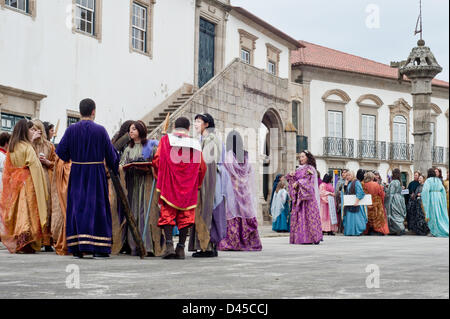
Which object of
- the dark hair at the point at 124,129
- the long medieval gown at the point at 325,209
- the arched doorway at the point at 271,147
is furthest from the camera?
the arched doorway at the point at 271,147

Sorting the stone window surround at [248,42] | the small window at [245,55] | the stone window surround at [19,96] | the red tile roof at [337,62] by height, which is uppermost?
the red tile roof at [337,62]

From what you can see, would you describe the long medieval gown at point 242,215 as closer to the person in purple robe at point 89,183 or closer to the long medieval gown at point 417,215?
the person in purple robe at point 89,183

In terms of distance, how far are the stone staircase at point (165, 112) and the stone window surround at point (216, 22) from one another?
1.30 m

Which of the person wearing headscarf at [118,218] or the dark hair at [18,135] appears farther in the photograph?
the dark hair at [18,135]

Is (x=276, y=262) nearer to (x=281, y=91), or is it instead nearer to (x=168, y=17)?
(x=168, y=17)

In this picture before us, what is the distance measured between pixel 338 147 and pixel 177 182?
1250 inches

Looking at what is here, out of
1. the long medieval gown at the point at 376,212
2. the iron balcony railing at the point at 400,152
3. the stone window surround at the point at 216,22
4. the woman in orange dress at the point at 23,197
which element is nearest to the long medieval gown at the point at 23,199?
the woman in orange dress at the point at 23,197

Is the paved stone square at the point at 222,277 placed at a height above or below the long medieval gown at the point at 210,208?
below

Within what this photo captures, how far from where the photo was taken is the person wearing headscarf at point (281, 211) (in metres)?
20.5

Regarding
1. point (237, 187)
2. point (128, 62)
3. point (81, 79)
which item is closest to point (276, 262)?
point (237, 187)

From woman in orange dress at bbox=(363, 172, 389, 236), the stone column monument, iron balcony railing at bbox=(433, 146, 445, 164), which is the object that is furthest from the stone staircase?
iron balcony railing at bbox=(433, 146, 445, 164)

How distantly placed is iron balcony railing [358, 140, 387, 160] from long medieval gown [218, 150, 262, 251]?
30.5 m

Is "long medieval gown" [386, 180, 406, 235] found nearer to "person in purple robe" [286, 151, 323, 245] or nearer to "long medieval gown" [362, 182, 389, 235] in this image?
"long medieval gown" [362, 182, 389, 235]
